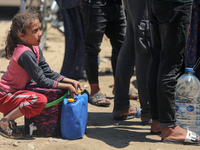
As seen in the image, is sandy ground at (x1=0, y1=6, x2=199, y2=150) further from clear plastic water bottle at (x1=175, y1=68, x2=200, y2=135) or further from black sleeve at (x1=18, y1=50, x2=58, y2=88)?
black sleeve at (x1=18, y1=50, x2=58, y2=88)

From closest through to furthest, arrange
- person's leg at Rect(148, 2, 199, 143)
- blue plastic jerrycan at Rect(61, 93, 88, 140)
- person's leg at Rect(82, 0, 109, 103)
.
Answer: person's leg at Rect(148, 2, 199, 143)
blue plastic jerrycan at Rect(61, 93, 88, 140)
person's leg at Rect(82, 0, 109, 103)

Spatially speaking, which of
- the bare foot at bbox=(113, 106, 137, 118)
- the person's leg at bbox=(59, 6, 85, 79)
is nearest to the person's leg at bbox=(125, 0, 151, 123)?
the bare foot at bbox=(113, 106, 137, 118)

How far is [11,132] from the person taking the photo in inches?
129

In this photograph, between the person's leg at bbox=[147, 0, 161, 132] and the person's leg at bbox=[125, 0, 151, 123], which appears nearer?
the person's leg at bbox=[147, 0, 161, 132]

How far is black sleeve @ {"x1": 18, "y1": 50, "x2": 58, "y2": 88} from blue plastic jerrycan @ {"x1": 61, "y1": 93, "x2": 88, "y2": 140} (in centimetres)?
26

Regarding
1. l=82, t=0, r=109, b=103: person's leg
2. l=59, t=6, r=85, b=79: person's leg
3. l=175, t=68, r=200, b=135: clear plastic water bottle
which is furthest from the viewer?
l=59, t=6, r=85, b=79: person's leg

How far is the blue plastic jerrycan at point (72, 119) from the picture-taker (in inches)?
127

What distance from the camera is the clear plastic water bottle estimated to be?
347 cm

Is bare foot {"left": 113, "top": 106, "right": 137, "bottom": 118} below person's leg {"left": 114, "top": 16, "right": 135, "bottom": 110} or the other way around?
below

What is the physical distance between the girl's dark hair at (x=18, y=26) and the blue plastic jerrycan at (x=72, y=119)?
0.68 metres

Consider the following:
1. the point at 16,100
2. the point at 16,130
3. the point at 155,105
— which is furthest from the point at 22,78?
the point at 155,105

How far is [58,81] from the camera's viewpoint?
352 cm

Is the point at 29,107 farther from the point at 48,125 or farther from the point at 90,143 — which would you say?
the point at 90,143

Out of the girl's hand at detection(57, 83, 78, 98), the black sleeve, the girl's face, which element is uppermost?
the girl's face
